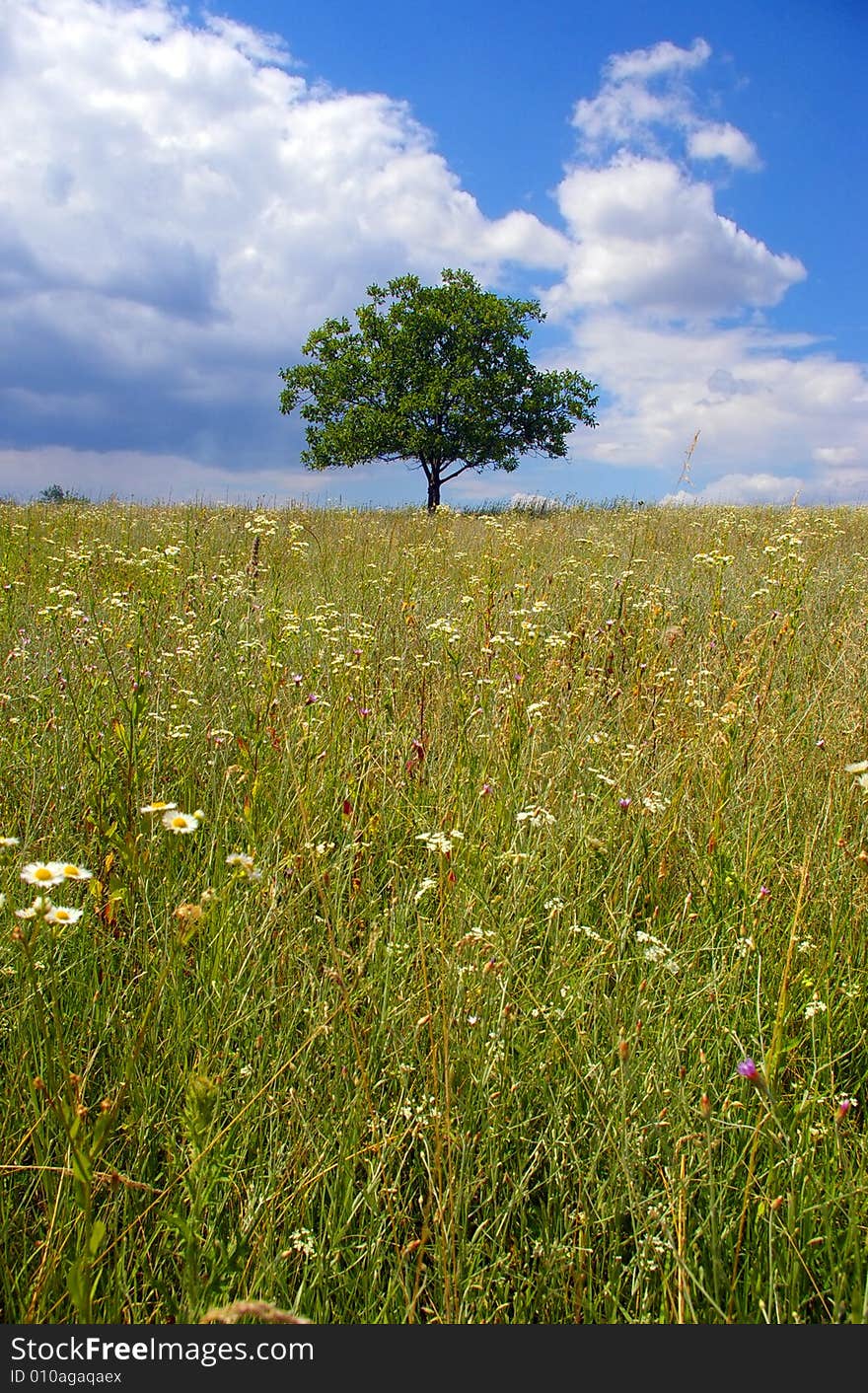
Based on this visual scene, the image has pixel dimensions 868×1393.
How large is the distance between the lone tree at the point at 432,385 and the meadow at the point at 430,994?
2232cm

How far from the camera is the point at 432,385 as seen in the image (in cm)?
2420

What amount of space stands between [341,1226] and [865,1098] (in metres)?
1.26

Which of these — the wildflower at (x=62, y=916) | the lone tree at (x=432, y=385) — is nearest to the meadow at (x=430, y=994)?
the wildflower at (x=62, y=916)

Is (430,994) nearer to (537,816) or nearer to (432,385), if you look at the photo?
(537,816)

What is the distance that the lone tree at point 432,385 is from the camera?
2469 centimetres

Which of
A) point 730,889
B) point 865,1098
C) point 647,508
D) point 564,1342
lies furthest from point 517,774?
point 647,508

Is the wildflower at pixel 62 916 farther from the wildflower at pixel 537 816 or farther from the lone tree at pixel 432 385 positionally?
the lone tree at pixel 432 385

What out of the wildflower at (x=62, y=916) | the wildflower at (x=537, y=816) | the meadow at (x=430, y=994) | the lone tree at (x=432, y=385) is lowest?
the meadow at (x=430, y=994)

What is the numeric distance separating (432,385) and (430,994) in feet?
80.5

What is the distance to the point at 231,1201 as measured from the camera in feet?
5.23

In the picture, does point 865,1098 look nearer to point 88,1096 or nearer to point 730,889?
point 730,889

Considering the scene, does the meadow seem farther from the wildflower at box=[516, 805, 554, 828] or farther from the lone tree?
the lone tree

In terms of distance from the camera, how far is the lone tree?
24688mm

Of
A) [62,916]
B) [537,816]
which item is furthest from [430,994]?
[62,916]
